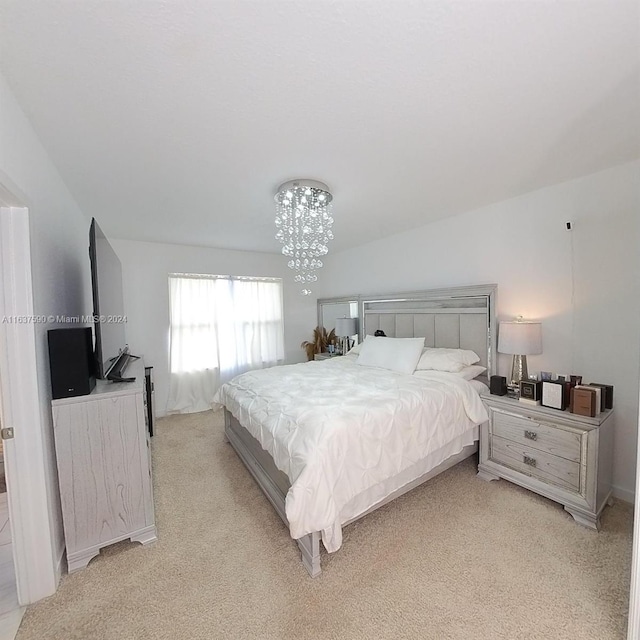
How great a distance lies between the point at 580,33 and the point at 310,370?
301 centimetres

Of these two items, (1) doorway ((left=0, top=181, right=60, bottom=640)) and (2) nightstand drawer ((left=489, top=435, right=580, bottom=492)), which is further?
(2) nightstand drawer ((left=489, top=435, right=580, bottom=492))

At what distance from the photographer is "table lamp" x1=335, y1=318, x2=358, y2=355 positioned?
4508 mm

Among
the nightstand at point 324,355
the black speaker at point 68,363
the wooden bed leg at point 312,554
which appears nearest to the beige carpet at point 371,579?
the wooden bed leg at point 312,554

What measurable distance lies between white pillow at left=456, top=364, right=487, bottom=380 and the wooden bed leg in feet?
6.26

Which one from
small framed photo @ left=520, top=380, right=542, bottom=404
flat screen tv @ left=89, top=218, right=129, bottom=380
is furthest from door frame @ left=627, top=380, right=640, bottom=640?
flat screen tv @ left=89, top=218, right=129, bottom=380

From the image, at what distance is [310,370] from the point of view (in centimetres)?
335

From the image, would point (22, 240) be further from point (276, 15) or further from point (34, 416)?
point (276, 15)

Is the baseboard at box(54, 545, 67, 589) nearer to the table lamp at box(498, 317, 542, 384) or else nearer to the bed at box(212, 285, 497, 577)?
the bed at box(212, 285, 497, 577)

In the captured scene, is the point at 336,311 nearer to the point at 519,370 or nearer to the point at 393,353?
the point at 393,353

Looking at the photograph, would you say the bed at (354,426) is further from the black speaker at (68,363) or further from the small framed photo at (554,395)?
the black speaker at (68,363)

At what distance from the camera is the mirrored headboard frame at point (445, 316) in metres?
2.94

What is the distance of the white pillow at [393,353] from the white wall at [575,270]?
2.75 feet

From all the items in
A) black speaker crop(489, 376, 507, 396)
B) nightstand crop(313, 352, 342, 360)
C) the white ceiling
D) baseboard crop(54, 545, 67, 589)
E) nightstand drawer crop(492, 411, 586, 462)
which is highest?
the white ceiling

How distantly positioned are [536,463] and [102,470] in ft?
9.84
